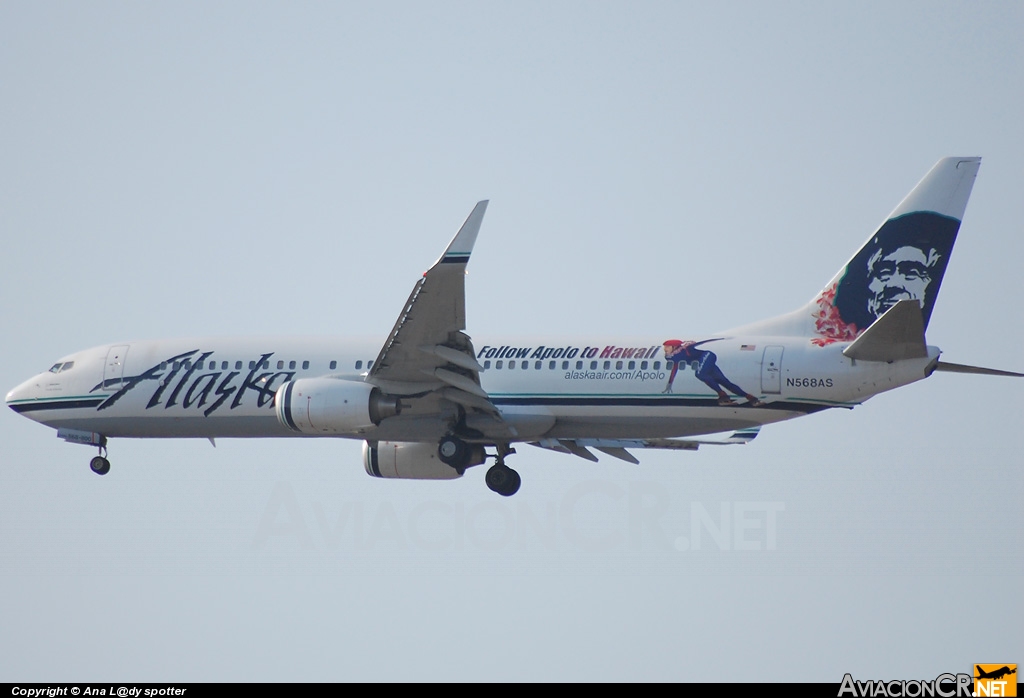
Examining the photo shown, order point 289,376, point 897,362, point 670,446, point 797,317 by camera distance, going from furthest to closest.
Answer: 1. point 670,446
2. point 289,376
3. point 797,317
4. point 897,362

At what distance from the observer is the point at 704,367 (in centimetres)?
3625

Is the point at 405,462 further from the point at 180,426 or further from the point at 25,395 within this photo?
the point at 25,395

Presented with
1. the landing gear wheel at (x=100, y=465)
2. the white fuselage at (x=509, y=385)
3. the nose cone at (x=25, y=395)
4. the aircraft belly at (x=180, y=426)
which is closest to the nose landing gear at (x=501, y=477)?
the white fuselage at (x=509, y=385)

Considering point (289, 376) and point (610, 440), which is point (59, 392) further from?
point (610, 440)

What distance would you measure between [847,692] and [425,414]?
1463 cm

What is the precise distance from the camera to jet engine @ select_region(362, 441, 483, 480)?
40.2m

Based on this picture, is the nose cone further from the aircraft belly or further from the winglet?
the winglet

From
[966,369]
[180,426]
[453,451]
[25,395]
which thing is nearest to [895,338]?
[966,369]

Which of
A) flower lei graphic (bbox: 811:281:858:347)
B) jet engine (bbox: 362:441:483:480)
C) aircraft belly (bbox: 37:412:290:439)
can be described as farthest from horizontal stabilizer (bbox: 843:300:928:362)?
aircraft belly (bbox: 37:412:290:439)

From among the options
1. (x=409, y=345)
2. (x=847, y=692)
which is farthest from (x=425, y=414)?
(x=847, y=692)

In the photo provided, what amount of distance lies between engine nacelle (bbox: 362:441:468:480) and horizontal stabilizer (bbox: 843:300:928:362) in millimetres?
10646

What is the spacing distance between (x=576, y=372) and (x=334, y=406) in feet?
18.2

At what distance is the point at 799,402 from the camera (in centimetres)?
3544

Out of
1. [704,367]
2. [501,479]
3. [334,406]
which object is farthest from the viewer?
[501,479]
